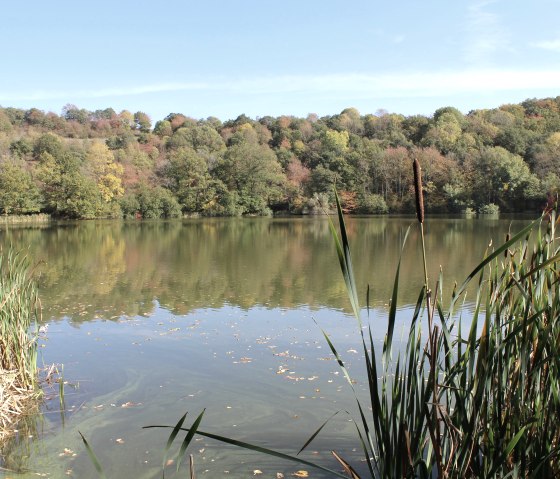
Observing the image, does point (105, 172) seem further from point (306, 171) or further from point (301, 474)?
point (301, 474)

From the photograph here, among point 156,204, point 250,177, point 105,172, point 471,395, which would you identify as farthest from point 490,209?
point 471,395

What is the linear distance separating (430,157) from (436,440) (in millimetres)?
41612

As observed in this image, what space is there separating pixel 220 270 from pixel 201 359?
693cm

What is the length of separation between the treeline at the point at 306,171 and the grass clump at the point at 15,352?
105 feet

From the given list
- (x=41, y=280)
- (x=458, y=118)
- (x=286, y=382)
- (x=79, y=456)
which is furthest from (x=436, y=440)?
(x=458, y=118)

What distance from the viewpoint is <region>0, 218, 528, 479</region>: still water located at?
3.71 m

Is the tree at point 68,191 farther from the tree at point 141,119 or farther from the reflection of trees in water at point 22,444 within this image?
the tree at point 141,119

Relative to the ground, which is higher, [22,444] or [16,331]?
[16,331]

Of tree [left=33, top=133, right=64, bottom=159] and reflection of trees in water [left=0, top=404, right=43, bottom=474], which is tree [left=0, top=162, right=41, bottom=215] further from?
reflection of trees in water [left=0, top=404, right=43, bottom=474]

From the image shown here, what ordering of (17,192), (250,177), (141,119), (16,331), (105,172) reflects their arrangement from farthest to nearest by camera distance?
(141,119)
(250,177)
(105,172)
(17,192)
(16,331)

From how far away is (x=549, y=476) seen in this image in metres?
1.96

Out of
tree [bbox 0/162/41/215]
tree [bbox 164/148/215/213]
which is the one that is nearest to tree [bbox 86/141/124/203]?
tree [bbox 164/148/215/213]

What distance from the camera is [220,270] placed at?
501 inches

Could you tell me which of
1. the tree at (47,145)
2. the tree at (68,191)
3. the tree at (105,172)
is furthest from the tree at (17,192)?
the tree at (47,145)
